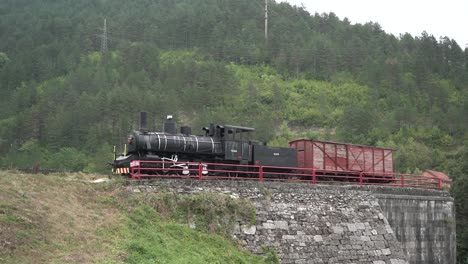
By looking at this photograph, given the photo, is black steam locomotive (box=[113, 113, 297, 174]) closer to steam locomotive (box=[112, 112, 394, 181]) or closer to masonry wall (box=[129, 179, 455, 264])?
steam locomotive (box=[112, 112, 394, 181])

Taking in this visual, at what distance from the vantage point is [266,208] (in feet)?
57.3

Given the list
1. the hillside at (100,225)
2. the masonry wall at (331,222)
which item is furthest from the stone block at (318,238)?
the hillside at (100,225)

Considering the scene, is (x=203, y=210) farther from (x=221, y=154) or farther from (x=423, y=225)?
(x=423, y=225)

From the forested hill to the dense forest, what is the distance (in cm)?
21

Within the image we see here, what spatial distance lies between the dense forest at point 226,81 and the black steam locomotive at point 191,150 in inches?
720

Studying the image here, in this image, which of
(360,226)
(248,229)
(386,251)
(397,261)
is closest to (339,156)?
(360,226)

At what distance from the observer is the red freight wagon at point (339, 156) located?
23.7 meters

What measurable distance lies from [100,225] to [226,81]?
184 ft

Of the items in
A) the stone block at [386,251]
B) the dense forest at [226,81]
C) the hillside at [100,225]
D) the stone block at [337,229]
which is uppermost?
the dense forest at [226,81]

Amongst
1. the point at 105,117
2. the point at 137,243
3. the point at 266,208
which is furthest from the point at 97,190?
the point at 105,117

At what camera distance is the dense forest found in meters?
54.5

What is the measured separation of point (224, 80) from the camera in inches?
2692

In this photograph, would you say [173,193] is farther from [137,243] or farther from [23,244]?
[23,244]

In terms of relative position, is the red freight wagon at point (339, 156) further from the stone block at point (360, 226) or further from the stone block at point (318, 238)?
the stone block at point (318, 238)
